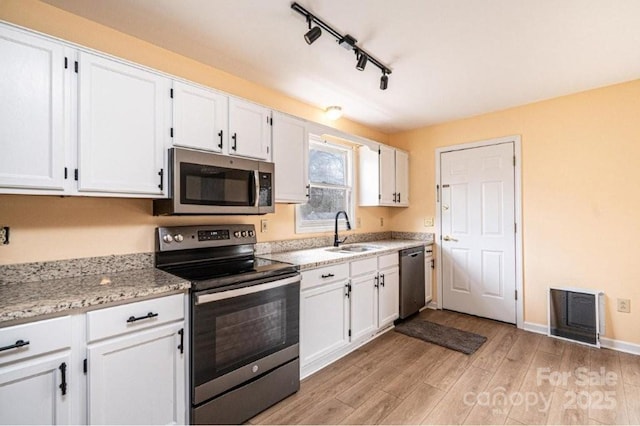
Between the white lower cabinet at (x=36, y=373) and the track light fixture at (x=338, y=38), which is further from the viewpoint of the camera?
the track light fixture at (x=338, y=38)

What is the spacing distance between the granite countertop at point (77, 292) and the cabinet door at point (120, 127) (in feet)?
1.65

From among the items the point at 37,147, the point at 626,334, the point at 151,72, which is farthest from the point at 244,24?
the point at 626,334

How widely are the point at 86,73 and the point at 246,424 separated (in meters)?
2.18

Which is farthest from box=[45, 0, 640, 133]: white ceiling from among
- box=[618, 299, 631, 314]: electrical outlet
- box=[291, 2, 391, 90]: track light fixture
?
box=[618, 299, 631, 314]: electrical outlet

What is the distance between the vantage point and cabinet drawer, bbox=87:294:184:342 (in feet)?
4.47

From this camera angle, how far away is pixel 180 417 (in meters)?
1.63

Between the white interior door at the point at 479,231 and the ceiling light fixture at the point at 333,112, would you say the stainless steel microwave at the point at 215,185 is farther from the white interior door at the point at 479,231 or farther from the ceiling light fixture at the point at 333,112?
the white interior door at the point at 479,231

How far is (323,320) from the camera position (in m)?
2.42

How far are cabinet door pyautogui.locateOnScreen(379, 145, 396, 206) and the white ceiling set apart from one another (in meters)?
0.86

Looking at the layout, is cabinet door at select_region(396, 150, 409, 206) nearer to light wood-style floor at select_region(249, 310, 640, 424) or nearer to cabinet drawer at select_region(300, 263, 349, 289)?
cabinet drawer at select_region(300, 263, 349, 289)

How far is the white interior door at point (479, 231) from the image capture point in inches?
133

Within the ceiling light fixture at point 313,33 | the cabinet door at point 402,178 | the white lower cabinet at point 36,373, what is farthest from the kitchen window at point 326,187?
the white lower cabinet at point 36,373

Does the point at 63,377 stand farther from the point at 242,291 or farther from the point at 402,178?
the point at 402,178

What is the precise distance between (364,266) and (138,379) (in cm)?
191
